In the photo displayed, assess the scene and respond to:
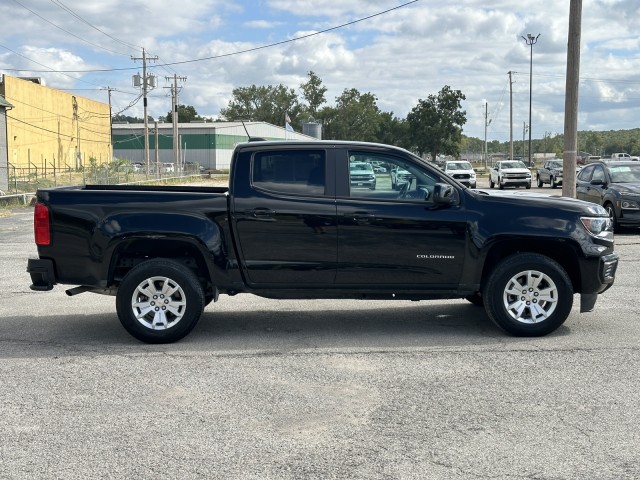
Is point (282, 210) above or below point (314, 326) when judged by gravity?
above

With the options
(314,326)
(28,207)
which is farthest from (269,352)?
(28,207)

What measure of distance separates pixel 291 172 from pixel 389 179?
0.95m

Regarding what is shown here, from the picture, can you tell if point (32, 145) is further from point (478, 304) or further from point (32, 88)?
point (478, 304)

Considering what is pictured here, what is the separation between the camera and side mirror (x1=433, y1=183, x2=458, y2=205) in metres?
6.86

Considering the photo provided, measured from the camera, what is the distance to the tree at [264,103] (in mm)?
158250

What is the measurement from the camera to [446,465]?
13.7 ft

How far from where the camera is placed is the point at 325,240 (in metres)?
7.00

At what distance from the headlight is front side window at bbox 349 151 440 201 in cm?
147

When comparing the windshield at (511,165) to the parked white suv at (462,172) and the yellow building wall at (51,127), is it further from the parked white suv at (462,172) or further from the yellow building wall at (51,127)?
the yellow building wall at (51,127)

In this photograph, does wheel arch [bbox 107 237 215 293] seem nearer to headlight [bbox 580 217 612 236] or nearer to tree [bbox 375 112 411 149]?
headlight [bbox 580 217 612 236]

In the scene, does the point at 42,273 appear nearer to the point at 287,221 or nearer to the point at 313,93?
the point at 287,221

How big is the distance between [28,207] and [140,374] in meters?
25.5

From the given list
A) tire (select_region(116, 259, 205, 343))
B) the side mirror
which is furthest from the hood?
tire (select_region(116, 259, 205, 343))

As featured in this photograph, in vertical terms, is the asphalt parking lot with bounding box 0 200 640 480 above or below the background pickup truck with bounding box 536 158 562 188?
below
